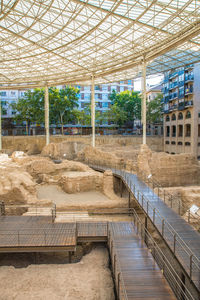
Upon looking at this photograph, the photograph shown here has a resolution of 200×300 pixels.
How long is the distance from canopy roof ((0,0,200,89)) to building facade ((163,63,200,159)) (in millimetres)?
9724

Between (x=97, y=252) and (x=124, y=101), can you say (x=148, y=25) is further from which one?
(x=124, y=101)

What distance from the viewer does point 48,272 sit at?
8.84m

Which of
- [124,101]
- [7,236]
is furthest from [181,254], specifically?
[124,101]

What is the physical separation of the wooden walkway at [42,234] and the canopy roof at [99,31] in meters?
15.5

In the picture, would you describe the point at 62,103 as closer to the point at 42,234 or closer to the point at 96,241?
the point at 42,234

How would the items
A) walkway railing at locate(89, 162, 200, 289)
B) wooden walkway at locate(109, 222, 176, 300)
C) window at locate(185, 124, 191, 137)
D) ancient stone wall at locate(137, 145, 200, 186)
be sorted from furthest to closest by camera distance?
window at locate(185, 124, 191, 137) < ancient stone wall at locate(137, 145, 200, 186) < wooden walkway at locate(109, 222, 176, 300) < walkway railing at locate(89, 162, 200, 289)

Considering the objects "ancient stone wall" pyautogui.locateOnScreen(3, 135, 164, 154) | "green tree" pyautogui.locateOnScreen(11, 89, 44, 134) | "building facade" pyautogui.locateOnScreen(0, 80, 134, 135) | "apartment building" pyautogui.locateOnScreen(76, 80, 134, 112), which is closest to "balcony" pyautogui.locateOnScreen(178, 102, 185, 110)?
"ancient stone wall" pyautogui.locateOnScreen(3, 135, 164, 154)

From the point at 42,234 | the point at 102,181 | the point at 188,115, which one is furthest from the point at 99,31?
the point at 188,115

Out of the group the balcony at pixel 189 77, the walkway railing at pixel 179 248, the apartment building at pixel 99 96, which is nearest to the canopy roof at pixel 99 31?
the balcony at pixel 189 77

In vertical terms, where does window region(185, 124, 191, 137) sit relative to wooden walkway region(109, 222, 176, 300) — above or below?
above

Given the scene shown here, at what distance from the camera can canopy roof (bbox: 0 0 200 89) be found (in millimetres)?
16734

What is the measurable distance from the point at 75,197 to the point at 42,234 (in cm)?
733

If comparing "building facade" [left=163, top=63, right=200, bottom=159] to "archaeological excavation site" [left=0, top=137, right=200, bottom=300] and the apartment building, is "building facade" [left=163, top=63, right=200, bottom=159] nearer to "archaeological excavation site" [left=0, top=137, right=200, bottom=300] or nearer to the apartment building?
"archaeological excavation site" [left=0, top=137, right=200, bottom=300]

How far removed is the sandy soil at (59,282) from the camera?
758cm
